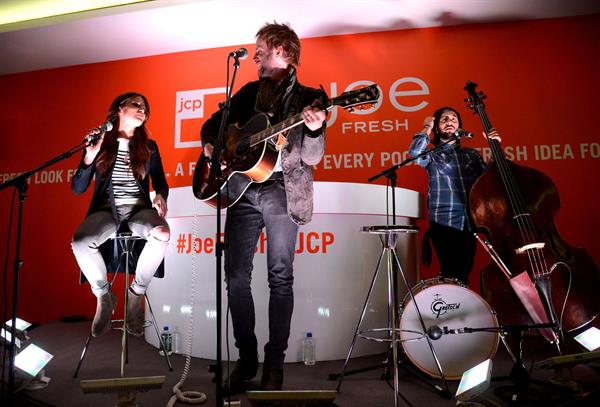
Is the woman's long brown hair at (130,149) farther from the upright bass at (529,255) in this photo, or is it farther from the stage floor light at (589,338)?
the stage floor light at (589,338)

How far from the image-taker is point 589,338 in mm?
2314

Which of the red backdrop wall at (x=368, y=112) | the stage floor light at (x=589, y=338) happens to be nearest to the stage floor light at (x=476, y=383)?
the stage floor light at (x=589, y=338)

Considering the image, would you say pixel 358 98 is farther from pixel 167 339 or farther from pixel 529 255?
pixel 167 339

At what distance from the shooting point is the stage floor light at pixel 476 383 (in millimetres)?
1820

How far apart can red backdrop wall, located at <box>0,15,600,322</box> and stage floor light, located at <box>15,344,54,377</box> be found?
280 centimetres

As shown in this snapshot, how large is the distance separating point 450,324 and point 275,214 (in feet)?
3.89

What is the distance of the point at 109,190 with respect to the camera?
281 cm

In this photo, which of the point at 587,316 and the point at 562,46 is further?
the point at 562,46

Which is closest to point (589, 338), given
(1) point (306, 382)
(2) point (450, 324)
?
(2) point (450, 324)

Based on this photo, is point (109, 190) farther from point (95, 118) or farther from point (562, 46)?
point (562, 46)

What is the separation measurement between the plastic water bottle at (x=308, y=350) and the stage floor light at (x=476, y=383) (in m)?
1.18

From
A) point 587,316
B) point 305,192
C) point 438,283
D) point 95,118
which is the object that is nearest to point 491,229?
point 438,283

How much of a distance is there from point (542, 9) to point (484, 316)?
3572 mm

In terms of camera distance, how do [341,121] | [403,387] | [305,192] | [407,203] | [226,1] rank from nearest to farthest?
1. [305,192]
2. [403,387]
3. [407,203]
4. [226,1]
5. [341,121]
